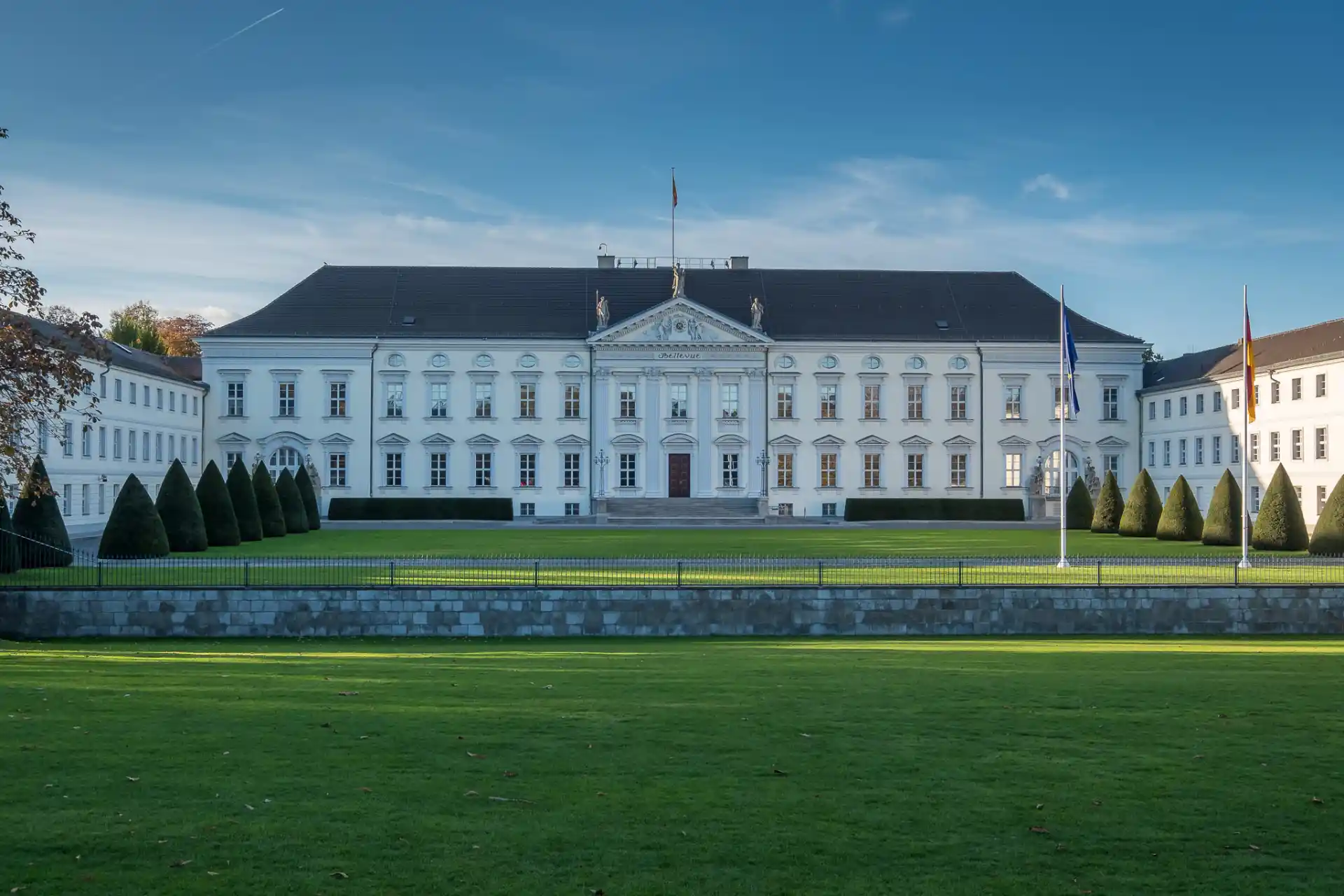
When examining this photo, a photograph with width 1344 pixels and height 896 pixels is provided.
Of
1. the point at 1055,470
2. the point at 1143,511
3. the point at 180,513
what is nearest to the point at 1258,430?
the point at 1143,511

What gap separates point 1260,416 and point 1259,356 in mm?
3575

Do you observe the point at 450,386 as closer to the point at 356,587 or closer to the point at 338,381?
the point at 338,381

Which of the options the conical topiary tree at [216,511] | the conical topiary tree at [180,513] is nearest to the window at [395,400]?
the conical topiary tree at [216,511]

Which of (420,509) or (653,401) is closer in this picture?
(420,509)

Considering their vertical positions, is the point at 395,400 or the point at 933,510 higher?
the point at 395,400

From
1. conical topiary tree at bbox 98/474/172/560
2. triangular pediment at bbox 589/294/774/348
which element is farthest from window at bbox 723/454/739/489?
conical topiary tree at bbox 98/474/172/560

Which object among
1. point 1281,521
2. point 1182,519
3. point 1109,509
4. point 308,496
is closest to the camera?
Answer: point 1281,521

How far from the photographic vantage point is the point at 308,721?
1336 centimetres

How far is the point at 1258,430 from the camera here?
56188 mm

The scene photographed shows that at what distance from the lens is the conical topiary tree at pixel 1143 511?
A: 49.1 metres

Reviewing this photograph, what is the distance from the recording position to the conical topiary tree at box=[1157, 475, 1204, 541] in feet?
150

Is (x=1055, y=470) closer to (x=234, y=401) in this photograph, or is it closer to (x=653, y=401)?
(x=653, y=401)

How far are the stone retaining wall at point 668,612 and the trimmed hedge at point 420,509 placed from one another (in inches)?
1459

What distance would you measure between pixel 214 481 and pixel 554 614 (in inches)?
841
